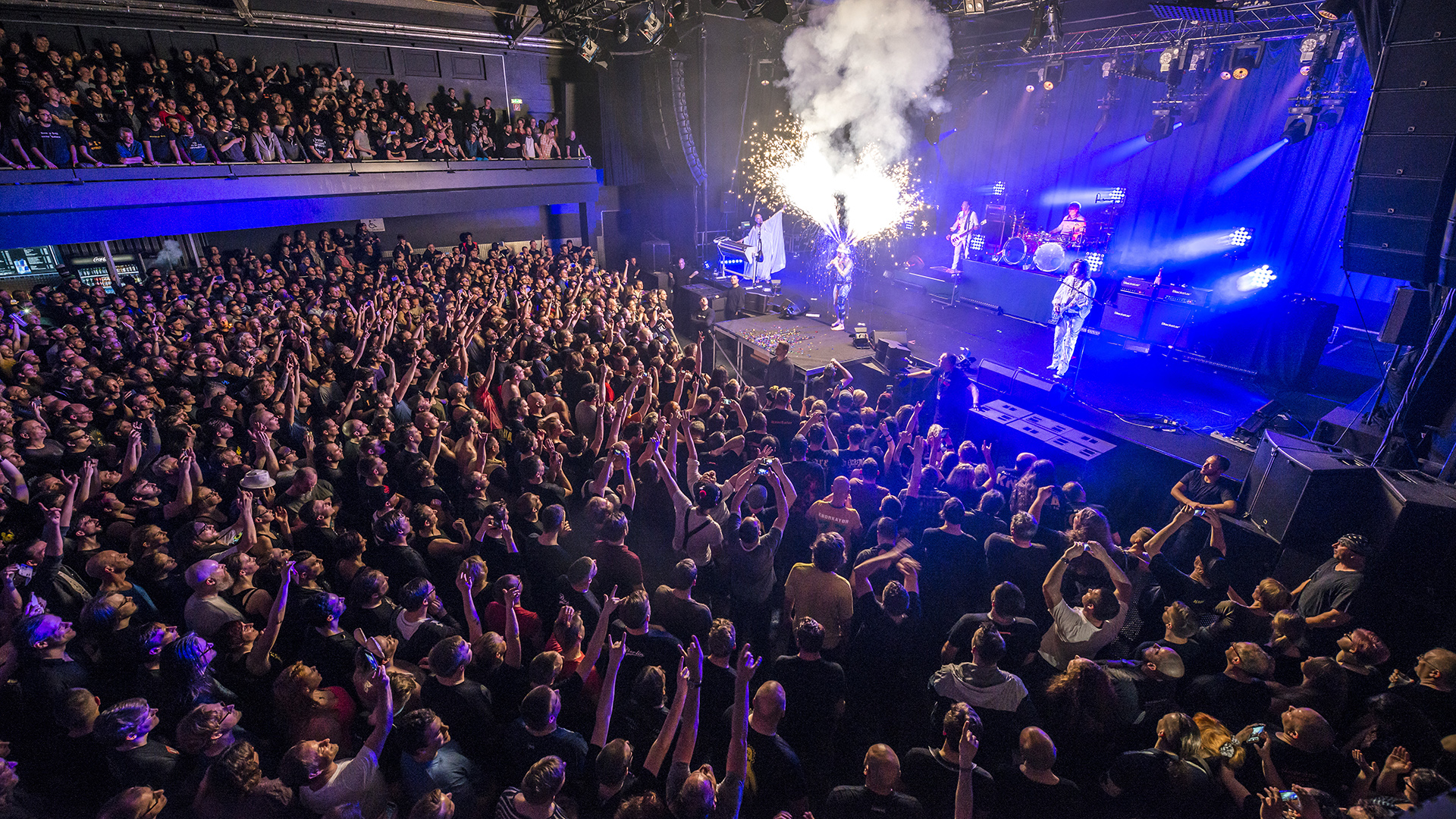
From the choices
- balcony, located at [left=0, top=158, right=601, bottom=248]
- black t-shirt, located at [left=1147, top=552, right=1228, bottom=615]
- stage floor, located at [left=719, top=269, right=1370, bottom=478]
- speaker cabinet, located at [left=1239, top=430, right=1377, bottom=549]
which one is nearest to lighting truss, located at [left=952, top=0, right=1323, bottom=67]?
stage floor, located at [left=719, top=269, right=1370, bottom=478]

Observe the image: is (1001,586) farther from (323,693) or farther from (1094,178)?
(1094,178)

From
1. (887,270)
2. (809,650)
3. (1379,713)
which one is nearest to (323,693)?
(809,650)

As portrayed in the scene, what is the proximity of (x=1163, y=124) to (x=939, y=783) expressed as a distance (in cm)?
1273

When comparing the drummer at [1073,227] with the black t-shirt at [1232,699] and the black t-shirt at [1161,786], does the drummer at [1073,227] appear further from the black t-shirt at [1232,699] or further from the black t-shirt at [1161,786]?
the black t-shirt at [1161,786]

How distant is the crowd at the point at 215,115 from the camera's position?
7.88m

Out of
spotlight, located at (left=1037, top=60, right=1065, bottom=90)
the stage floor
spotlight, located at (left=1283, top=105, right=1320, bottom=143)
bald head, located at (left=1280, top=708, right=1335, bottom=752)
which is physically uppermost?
spotlight, located at (left=1037, top=60, right=1065, bottom=90)

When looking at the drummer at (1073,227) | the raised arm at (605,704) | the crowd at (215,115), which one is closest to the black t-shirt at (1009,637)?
the raised arm at (605,704)

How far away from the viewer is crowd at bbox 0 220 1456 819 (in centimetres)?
198

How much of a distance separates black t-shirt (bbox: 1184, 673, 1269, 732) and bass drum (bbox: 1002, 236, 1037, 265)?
11.5 meters

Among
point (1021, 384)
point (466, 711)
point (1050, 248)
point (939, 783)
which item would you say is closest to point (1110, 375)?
point (1021, 384)

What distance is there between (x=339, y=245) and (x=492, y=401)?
28.3 feet

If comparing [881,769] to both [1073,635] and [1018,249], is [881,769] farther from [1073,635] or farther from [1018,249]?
[1018,249]

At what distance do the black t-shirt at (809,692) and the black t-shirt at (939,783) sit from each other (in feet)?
1.30

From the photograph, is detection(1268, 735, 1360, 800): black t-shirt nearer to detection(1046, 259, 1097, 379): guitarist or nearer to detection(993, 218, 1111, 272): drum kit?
detection(1046, 259, 1097, 379): guitarist
